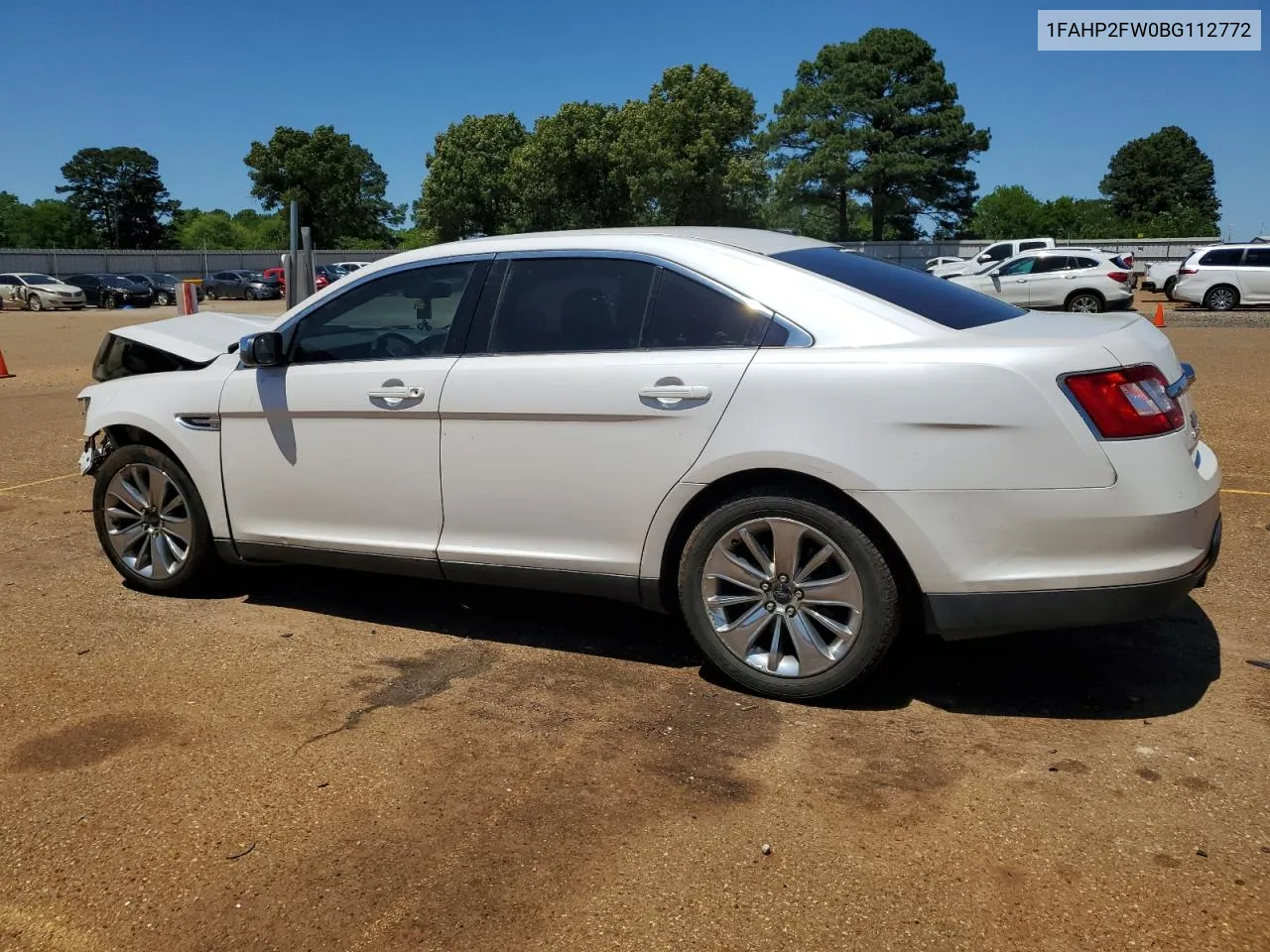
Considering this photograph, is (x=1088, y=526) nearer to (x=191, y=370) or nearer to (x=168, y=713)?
(x=168, y=713)

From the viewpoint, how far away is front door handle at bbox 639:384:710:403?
3.82 meters

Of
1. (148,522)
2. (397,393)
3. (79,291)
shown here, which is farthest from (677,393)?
(79,291)

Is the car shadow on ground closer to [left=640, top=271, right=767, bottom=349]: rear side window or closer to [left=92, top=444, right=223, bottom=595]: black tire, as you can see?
[left=92, top=444, right=223, bottom=595]: black tire

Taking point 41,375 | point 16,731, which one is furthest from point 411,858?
point 41,375

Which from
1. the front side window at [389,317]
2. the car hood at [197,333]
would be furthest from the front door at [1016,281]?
the front side window at [389,317]

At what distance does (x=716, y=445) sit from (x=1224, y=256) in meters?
27.1

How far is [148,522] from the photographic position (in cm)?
523

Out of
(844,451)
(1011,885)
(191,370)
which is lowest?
(1011,885)

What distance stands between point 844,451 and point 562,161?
56.7 meters

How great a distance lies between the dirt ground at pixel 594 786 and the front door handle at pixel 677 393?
109 centimetres

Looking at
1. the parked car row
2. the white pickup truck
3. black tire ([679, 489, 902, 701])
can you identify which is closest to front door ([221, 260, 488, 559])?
black tire ([679, 489, 902, 701])

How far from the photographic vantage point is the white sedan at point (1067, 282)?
24109 mm

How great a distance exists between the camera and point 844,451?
11.8 ft

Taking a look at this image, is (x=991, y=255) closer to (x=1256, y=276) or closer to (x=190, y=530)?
(x=1256, y=276)
